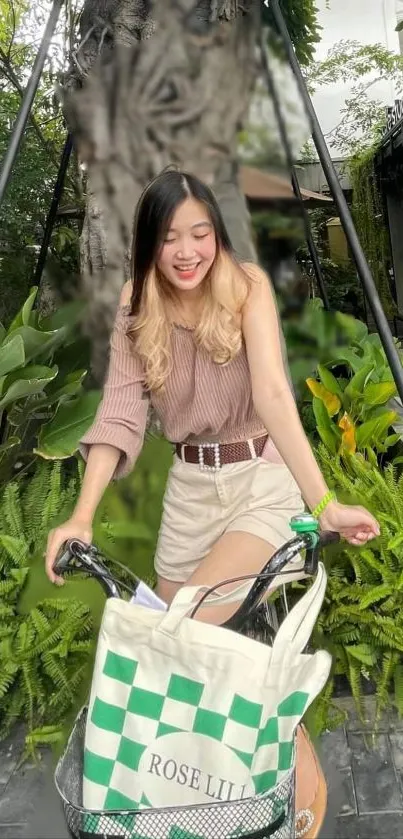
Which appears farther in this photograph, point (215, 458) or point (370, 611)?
point (370, 611)

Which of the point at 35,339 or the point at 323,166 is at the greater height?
the point at 323,166

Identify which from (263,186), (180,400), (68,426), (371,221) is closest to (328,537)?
(180,400)

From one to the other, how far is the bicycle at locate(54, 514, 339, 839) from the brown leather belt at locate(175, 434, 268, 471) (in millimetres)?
438

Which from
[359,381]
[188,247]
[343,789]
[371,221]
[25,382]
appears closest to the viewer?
[188,247]

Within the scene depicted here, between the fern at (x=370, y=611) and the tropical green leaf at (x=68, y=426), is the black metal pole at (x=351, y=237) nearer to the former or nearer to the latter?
the fern at (x=370, y=611)

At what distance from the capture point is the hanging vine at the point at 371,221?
9.48 metres

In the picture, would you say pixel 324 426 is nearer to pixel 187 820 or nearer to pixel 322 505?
pixel 322 505

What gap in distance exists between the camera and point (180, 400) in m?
1.75

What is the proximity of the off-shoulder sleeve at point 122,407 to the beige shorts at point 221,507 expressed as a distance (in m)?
0.17

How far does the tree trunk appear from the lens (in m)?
3.36

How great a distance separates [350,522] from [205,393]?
47 cm

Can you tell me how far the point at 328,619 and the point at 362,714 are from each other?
0.32 metres

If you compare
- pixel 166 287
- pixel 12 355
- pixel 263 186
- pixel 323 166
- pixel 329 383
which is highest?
pixel 263 186

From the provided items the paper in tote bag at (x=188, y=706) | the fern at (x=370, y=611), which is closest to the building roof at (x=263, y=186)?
the fern at (x=370, y=611)
